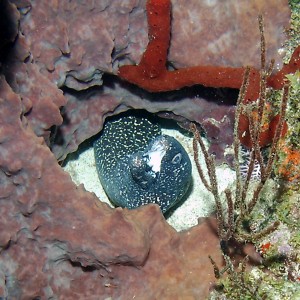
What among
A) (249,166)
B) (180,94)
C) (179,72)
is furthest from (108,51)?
(249,166)

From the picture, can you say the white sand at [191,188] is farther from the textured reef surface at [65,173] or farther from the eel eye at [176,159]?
the textured reef surface at [65,173]

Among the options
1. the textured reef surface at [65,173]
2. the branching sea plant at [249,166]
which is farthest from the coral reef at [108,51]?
the branching sea plant at [249,166]

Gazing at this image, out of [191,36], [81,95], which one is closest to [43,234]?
[81,95]

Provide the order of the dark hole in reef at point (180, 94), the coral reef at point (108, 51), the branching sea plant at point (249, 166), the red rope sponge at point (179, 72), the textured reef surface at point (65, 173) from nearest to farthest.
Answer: the branching sea plant at point (249, 166) < the textured reef surface at point (65, 173) < the coral reef at point (108, 51) < the red rope sponge at point (179, 72) < the dark hole in reef at point (180, 94)

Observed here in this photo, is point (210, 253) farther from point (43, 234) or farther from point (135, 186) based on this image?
point (43, 234)

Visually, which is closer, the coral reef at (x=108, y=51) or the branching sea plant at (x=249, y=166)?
the branching sea plant at (x=249, y=166)
